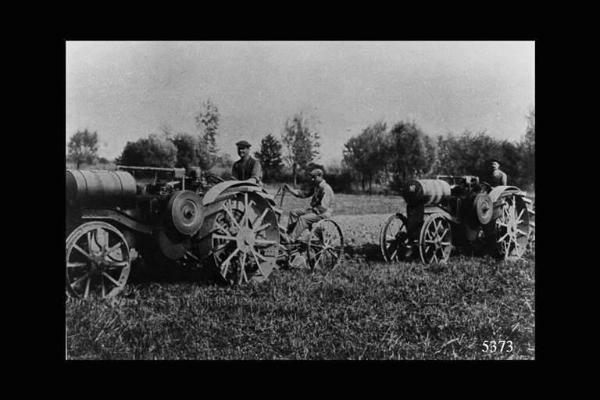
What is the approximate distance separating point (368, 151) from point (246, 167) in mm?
1297

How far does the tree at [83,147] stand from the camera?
5.18 meters

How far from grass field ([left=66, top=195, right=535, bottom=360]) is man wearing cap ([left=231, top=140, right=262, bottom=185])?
0.53m

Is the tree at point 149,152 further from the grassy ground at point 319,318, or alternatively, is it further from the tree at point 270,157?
the grassy ground at point 319,318

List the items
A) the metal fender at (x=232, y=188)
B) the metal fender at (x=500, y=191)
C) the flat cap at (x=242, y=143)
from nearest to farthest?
1. the flat cap at (x=242, y=143)
2. the metal fender at (x=232, y=188)
3. the metal fender at (x=500, y=191)

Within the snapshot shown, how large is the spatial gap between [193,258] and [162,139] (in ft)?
4.25

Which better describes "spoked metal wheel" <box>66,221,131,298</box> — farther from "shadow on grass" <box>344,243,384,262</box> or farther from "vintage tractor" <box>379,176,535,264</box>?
"vintage tractor" <box>379,176,535,264</box>

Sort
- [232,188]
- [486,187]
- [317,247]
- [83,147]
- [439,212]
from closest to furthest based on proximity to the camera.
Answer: [83,147] < [232,188] < [317,247] < [486,187] < [439,212]

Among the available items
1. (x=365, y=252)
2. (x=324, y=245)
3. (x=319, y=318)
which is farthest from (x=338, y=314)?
(x=365, y=252)

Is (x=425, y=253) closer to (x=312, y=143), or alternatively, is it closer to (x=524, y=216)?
(x=524, y=216)

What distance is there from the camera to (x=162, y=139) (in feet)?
17.2

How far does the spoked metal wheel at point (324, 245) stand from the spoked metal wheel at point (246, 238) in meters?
0.40

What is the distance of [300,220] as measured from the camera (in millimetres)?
5910

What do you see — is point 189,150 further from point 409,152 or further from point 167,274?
point 409,152

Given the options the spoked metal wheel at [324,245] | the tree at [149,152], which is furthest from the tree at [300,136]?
the tree at [149,152]
